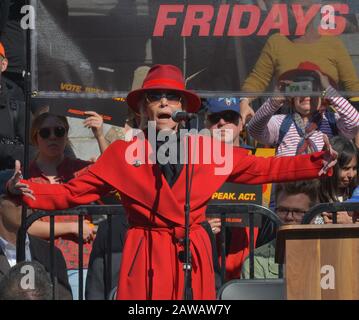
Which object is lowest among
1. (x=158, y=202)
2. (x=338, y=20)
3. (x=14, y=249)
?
(x=14, y=249)

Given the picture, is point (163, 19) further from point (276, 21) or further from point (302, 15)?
point (302, 15)

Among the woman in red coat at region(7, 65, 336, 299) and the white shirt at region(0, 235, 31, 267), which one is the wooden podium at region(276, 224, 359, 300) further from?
the white shirt at region(0, 235, 31, 267)

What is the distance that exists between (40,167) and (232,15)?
1.81 metres

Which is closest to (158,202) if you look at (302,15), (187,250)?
(187,250)

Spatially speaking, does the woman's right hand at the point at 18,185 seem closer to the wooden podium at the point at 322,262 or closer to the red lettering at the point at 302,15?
the wooden podium at the point at 322,262

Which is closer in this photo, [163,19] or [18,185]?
[18,185]

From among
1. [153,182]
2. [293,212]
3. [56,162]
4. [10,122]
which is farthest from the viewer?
[10,122]

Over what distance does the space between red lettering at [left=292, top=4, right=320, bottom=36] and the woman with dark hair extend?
88 cm

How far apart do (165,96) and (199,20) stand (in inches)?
38.4

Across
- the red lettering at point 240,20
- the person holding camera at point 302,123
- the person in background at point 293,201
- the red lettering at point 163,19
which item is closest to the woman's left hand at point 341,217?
the person in background at point 293,201

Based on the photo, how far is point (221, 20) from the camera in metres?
8.53

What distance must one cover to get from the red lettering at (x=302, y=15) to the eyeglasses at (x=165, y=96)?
1.25 metres


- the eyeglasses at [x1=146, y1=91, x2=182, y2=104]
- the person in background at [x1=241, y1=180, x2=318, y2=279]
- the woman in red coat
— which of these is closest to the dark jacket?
the woman in red coat

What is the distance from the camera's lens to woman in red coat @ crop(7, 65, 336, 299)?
24.7ft
